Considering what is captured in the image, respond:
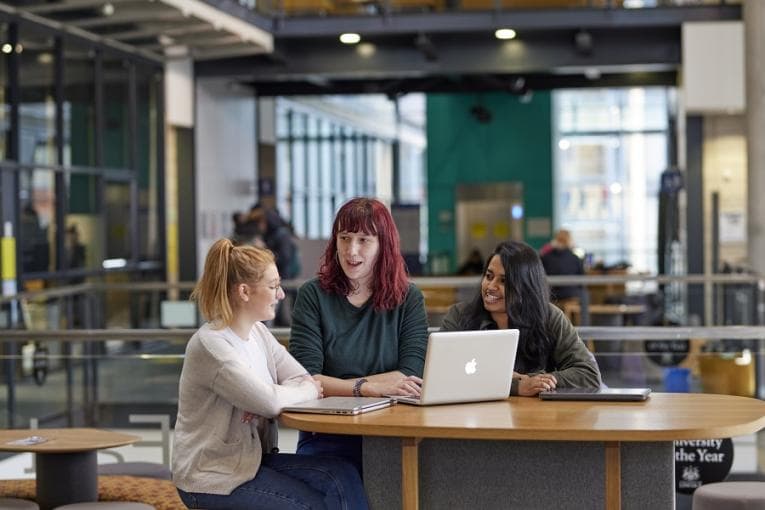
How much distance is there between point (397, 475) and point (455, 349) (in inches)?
16.7

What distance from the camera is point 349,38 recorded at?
1680 cm

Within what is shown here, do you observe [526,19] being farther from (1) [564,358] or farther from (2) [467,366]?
(2) [467,366]

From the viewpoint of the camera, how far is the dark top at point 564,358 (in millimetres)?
4723

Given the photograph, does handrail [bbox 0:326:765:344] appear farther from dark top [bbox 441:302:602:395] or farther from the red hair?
the red hair

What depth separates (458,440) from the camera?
421 cm

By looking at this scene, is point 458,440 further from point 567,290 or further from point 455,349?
point 567,290

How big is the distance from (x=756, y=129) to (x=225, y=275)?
433 inches

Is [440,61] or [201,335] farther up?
[440,61]

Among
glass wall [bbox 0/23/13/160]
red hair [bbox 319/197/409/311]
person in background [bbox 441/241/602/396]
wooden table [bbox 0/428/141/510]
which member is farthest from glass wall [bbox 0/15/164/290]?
person in background [bbox 441/241/602/396]

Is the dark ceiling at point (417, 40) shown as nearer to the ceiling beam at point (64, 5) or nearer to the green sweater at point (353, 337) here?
the ceiling beam at point (64, 5)

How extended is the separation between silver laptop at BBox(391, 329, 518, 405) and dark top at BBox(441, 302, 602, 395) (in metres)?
0.41

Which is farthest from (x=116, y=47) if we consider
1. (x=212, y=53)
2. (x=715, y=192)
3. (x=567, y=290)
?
(x=715, y=192)

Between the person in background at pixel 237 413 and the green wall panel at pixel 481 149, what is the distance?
19.8m

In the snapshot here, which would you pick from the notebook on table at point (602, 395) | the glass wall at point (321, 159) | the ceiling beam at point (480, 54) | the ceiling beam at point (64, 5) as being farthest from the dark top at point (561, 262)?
the glass wall at point (321, 159)
